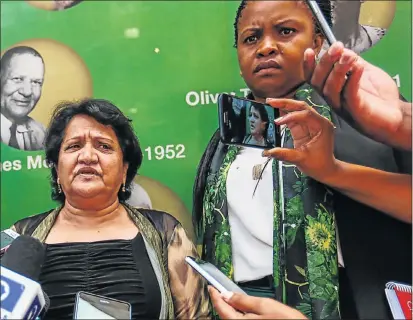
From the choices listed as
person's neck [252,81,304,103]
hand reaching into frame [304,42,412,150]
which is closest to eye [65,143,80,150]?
person's neck [252,81,304,103]

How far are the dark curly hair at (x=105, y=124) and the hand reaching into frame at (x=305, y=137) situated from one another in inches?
14.6

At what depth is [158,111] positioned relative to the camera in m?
1.21

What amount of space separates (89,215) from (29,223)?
15 cm

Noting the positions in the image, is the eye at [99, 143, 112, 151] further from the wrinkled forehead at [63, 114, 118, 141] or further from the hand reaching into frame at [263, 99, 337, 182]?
the hand reaching into frame at [263, 99, 337, 182]

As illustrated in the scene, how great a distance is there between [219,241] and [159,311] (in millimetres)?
198

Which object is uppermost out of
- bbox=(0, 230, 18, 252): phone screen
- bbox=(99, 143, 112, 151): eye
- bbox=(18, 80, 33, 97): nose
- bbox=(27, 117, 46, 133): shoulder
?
bbox=(18, 80, 33, 97): nose

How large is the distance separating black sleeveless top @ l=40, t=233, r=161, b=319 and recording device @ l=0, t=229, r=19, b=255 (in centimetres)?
8

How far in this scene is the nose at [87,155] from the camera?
111 centimetres

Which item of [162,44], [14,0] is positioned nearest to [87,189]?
[162,44]

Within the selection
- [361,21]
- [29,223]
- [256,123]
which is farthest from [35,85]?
[361,21]

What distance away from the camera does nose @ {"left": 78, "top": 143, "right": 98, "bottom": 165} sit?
111cm

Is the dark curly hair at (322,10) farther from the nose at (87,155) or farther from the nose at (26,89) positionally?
the nose at (26,89)

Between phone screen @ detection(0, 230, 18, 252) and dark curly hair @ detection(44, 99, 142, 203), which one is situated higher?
dark curly hair @ detection(44, 99, 142, 203)

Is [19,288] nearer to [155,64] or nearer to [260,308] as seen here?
[260,308]
